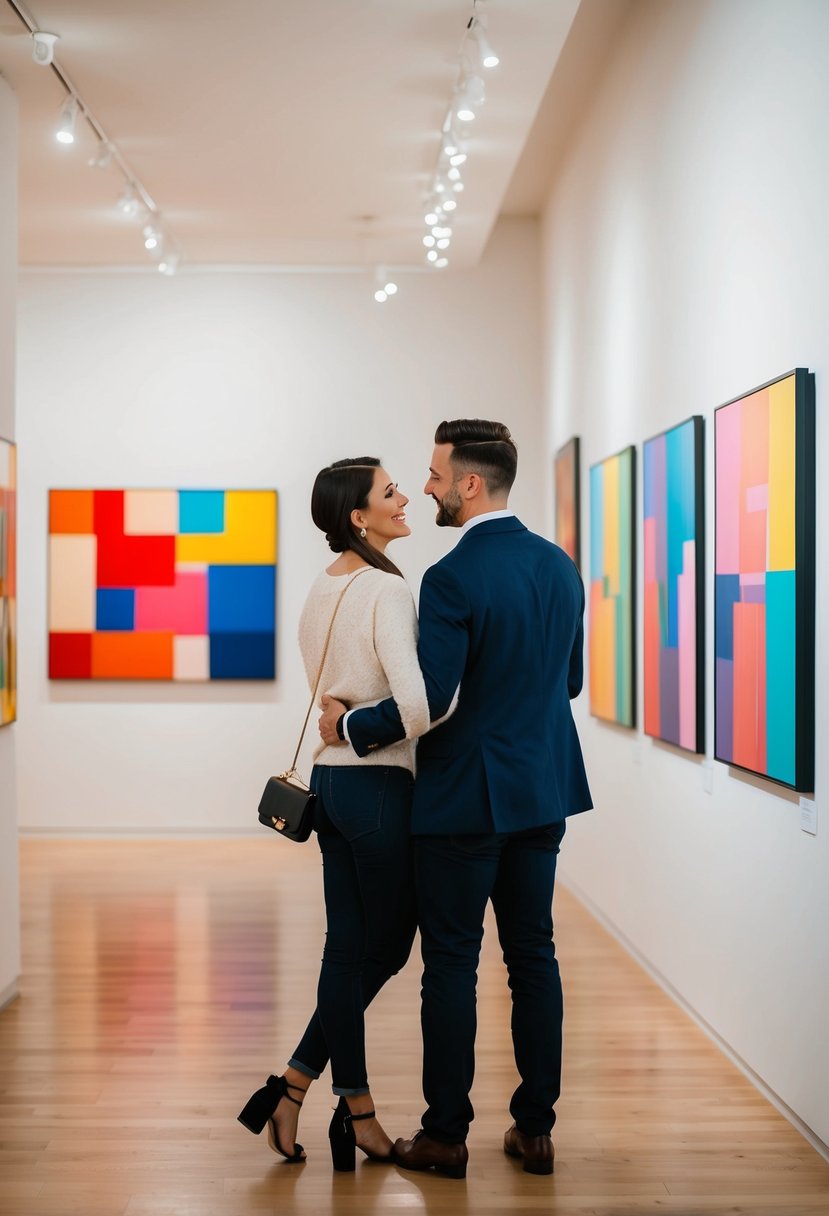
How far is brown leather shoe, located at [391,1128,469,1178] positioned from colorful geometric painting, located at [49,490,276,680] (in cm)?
530

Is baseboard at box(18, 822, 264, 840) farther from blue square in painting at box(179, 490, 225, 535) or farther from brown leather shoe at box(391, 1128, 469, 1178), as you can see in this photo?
brown leather shoe at box(391, 1128, 469, 1178)

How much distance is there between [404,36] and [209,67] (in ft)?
2.52

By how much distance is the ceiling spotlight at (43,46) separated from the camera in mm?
4504

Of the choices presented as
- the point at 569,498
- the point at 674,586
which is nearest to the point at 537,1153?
the point at 674,586

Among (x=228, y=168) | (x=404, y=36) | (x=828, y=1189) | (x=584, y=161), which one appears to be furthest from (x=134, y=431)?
(x=828, y=1189)

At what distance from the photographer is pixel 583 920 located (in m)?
6.13

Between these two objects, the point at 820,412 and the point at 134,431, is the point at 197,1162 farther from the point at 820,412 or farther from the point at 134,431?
the point at 134,431

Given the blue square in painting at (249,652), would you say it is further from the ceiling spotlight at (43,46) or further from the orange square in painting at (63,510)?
the ceiling spotlight at (43,46)

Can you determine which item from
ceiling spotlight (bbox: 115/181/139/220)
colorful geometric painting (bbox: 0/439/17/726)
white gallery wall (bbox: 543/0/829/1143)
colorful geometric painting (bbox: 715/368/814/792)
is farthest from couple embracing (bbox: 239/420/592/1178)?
ceiling spotlight (bbox: 115/181/139/220)

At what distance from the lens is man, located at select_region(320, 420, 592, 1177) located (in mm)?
2928

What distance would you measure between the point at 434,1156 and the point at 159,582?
18.5ft

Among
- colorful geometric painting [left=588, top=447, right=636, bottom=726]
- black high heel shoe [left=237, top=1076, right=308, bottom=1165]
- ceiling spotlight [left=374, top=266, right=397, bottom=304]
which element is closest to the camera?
black high heel shoe [left=237, top=1076, right=308, bottom=1165]

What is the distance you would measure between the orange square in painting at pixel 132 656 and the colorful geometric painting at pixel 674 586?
13.1 ft

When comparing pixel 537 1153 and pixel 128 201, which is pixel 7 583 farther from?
pixel 537 1153
